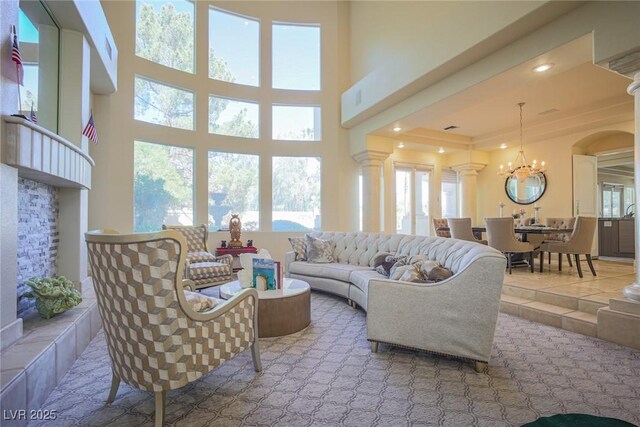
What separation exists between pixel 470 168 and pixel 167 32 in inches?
311

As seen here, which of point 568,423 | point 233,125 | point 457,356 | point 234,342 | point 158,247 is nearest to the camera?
point 158,247

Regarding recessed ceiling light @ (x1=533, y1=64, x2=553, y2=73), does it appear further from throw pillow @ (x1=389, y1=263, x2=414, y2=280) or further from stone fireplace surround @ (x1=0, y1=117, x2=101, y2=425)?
stone fireplace surround @ (x1=0, y1=117, x2=101, y2=425)

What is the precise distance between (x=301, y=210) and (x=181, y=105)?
11.2ft

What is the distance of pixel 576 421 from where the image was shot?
1751mm

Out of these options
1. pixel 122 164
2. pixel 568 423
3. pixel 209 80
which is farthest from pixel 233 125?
pixel 568 423

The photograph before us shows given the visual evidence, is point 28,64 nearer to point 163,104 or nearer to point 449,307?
point 163,104

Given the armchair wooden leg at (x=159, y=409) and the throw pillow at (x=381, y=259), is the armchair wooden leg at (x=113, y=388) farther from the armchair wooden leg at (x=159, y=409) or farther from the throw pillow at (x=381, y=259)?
the throw pillow at (x=381, y=259)

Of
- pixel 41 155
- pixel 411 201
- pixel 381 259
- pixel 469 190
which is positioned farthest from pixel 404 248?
pixel 469 190

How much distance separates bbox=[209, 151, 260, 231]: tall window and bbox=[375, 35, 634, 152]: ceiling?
9.99 feet

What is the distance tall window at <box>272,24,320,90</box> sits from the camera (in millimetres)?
7559

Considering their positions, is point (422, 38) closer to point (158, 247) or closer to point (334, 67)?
point (334, 67)

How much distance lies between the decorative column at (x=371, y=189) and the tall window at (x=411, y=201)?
147cm

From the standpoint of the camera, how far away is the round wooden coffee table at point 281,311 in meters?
3.08

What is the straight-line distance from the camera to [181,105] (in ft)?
21.5
